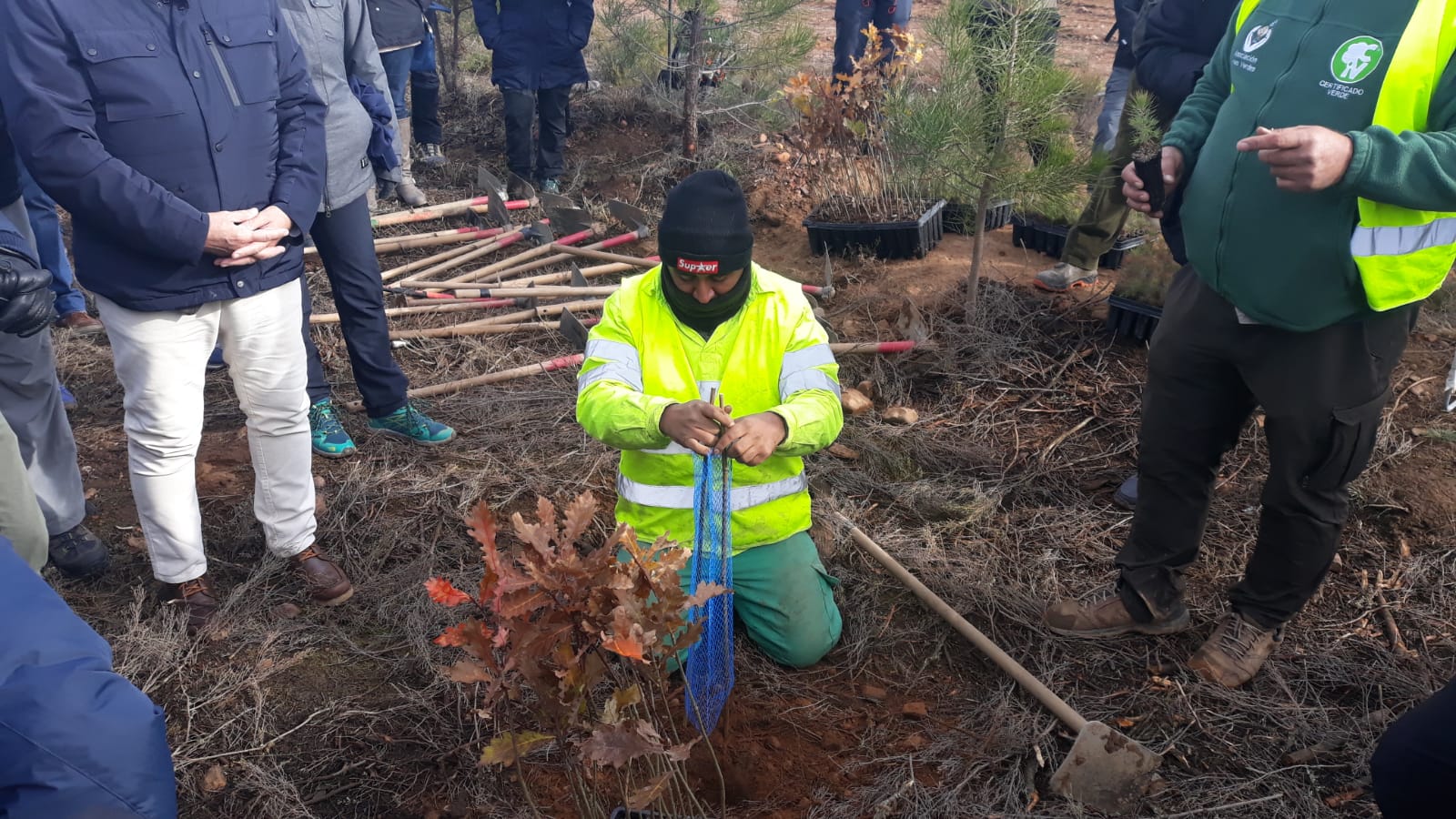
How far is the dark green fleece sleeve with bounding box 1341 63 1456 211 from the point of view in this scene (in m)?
1.94

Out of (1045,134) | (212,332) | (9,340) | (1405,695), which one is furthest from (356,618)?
(1045,134)

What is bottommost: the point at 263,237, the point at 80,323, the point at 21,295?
the point at 80,323

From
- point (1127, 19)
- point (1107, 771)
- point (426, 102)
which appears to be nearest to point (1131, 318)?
point (1127, 19)

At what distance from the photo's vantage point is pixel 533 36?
256 inches

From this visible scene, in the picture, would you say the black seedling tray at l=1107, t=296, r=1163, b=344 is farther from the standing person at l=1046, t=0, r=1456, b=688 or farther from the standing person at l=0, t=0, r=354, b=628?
the standing person at l=0, t=0, r=354, b=628

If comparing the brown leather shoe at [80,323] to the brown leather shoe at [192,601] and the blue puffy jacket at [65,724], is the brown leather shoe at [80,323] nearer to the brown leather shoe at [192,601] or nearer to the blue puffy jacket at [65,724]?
the brown leather shoe at [192,601]

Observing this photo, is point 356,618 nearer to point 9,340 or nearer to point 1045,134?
point 9,340

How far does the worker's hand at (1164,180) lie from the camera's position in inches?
99.1

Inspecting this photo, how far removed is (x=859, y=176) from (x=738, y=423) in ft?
12.8

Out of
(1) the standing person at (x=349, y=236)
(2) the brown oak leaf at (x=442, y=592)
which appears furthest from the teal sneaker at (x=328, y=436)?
(2) the brown oak leaf at (x=442, y=592)

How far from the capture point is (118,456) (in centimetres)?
398

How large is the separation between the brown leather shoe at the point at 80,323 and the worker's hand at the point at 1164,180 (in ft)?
15.6

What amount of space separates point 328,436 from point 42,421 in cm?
102

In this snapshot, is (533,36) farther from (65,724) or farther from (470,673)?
(65,724)
